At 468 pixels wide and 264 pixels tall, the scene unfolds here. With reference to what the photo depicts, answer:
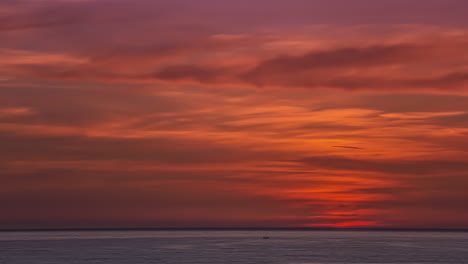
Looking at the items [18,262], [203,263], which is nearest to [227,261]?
[203,263]

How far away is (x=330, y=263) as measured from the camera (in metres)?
86.6

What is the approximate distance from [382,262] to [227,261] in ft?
74.2

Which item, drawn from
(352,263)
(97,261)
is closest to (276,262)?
(352,263)

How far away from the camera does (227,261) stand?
290 feet

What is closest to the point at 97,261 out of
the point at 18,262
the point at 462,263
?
the point at 18,262

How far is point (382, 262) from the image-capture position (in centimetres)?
8788

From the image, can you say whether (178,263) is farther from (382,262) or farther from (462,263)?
(462,263)

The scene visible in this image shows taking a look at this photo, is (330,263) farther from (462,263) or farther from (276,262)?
(462,263)

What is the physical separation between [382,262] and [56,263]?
46.8 m

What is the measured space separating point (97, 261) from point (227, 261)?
19255mm

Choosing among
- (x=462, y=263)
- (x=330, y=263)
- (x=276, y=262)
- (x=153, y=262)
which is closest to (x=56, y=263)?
(x=153, y=262)

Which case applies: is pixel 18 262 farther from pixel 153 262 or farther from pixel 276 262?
pixel 276 262

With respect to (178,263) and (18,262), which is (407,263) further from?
(18,262)

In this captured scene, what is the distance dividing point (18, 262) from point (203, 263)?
27.1 m
